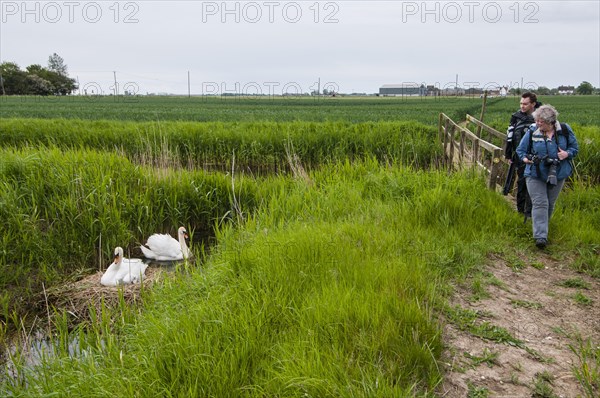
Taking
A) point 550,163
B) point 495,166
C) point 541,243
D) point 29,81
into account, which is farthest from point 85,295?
point 29,81

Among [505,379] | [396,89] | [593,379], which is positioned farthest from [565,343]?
[396,89]

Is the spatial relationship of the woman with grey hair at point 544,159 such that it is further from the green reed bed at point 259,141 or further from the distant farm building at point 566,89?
the distant farm building at point 566,89

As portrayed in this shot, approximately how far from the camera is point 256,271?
4125 mm

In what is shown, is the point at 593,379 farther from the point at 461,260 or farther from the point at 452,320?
the point at 461,260

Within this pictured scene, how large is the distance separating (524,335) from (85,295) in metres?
4.83

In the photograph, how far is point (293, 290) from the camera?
379 centimetres

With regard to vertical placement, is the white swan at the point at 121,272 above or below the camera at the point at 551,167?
below

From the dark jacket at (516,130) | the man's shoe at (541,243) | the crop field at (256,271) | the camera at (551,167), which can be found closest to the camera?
the crop field at (256,271)

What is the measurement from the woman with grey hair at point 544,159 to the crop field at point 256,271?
480 mm

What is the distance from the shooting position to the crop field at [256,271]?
2.91 meters

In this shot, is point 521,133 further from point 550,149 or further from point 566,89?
point 566,89

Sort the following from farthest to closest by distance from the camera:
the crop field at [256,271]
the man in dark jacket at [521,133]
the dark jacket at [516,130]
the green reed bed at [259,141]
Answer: the green reed bed at [259,141] < the dark jacket at [516,130] < the man in dark jacket at [521,133] < the crop field at [256,271]

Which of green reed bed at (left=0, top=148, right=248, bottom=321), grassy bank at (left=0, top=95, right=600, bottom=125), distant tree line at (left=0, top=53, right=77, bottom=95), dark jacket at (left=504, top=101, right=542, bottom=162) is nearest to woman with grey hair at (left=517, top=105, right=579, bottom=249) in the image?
dark jacket at (left=504, top=101, right=542, bottom=162)

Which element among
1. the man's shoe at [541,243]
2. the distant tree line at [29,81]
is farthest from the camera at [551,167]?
the distant tree line at [29,81]
